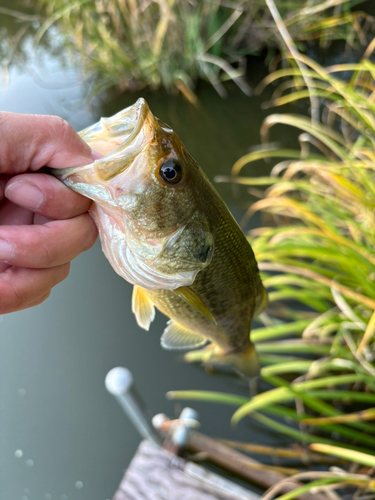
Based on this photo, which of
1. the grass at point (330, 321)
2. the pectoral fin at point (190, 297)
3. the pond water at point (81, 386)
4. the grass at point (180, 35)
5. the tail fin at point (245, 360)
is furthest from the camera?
the grass at point (180, 35)

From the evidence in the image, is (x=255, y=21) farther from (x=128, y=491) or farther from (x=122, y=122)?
(x=128, y=491)

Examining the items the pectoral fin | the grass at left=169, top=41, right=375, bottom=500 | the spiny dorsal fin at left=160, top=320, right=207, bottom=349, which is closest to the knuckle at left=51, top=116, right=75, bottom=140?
the pectoral fin

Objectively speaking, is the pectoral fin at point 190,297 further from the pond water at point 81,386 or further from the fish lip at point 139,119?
the pond water at point 81,386

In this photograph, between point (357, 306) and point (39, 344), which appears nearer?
point (357, 306)

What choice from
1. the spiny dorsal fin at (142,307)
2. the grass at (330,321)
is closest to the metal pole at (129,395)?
the grass at (330,321)

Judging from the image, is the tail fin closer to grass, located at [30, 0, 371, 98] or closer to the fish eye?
the fish eye

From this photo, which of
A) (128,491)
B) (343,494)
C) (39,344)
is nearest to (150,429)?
(128,491)

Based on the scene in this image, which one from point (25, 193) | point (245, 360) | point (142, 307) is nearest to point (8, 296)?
point (25, 193)
